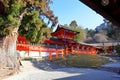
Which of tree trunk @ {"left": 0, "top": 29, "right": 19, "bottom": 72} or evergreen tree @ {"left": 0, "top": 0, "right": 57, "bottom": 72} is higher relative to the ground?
evergreen tree @ {"left": 0, "top": 0, "right": 57, "bottom": 72}

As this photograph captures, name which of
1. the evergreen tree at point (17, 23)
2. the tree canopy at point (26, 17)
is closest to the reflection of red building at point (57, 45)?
the tree canopy at point (26, 17)

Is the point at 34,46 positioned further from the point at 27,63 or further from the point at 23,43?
the point at 27,63

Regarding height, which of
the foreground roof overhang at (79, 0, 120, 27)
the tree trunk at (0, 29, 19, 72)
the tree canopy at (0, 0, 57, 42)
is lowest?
the tree trunk at (0, 29, 19, 72)

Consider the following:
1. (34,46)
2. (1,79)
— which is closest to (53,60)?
(34,46)

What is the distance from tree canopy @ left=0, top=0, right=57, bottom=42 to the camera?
1304 cm

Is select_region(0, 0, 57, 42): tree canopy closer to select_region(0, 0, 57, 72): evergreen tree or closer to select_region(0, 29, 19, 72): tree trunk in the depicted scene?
select_region(0, 0, 57, 72): evergreen tree

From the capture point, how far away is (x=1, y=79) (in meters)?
13.0

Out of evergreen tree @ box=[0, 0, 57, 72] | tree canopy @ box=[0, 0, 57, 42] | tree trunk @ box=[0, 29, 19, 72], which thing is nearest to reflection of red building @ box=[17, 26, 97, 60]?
tree canopy @ box=[0, 0, 57, 42]

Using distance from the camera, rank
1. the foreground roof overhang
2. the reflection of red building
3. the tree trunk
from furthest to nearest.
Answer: the reflection of red building
the tree trunk
the foreground roof overhang

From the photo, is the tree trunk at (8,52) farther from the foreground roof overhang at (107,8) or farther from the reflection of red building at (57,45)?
the foreground roof overhang at (107,8)

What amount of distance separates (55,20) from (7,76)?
6.25 metres

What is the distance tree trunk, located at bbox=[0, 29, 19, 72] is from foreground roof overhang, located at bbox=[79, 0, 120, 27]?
10317 mm

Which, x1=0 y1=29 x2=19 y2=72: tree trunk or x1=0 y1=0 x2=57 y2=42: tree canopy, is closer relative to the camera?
x1=0 y1=0 x2=57 y2=42: tree canopy

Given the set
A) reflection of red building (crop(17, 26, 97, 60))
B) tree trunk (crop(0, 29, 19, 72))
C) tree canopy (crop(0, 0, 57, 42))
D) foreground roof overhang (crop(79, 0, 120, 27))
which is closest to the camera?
foreground roof overhang (crop(79, 0, 120, 27))
